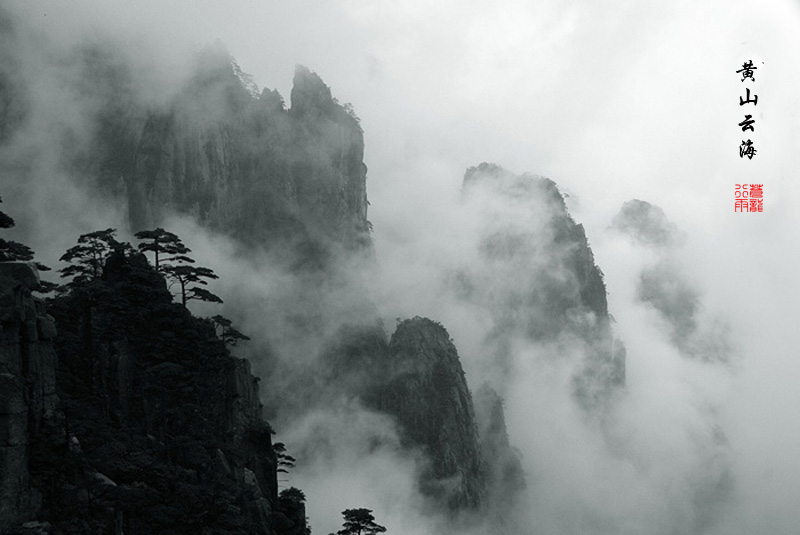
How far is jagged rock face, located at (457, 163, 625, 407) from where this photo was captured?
17262 centimetres

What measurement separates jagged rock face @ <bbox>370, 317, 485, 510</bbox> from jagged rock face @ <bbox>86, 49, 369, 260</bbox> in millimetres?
16839

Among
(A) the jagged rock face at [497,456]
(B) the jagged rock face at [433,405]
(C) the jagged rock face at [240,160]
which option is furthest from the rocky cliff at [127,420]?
(A) the jagged rock face at [497,456]

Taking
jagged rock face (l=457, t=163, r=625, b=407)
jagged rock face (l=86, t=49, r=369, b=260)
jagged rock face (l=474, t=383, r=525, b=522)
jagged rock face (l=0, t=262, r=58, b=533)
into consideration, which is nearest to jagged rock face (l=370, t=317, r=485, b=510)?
jagged rock face (l=474, t=383, r=525, b=522)

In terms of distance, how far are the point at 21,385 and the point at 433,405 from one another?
290 feet

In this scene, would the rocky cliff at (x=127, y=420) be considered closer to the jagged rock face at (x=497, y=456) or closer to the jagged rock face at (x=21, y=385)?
the jagged rock face at (x=21, y=385)

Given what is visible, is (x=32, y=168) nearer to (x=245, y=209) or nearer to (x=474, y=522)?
(x=245, y=209)

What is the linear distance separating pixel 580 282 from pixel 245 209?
77344 mm

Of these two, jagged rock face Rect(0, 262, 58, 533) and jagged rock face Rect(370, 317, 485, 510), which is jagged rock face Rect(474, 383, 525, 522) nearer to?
jagged rock face Rect(370, 317, 485, 510)

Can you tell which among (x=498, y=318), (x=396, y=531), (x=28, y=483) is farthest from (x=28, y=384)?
(x=498, y=318)

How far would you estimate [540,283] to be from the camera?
175000 millimetres

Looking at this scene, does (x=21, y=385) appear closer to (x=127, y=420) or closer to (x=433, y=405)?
(x=127, y=420)

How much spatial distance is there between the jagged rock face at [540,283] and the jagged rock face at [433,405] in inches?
1696

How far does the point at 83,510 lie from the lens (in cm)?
4191

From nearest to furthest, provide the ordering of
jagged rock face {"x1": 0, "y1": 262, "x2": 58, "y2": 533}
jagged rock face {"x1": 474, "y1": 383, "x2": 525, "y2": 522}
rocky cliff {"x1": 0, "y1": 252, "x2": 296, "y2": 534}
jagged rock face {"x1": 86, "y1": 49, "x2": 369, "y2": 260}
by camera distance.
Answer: jagged rock face {"x1": 0, "y1": 262, "x2": 58, "y2": 533}
rocky cliff {"x1": 0, "y1": 252, "x2": 296, "y2": 534}
jagged rock face {"x1": 86, "y1": 49, "x2": 369, "y2": 260}
jagged rock face {"x1": 474, "y1": 383, "x2": 525, "y2": 522}
